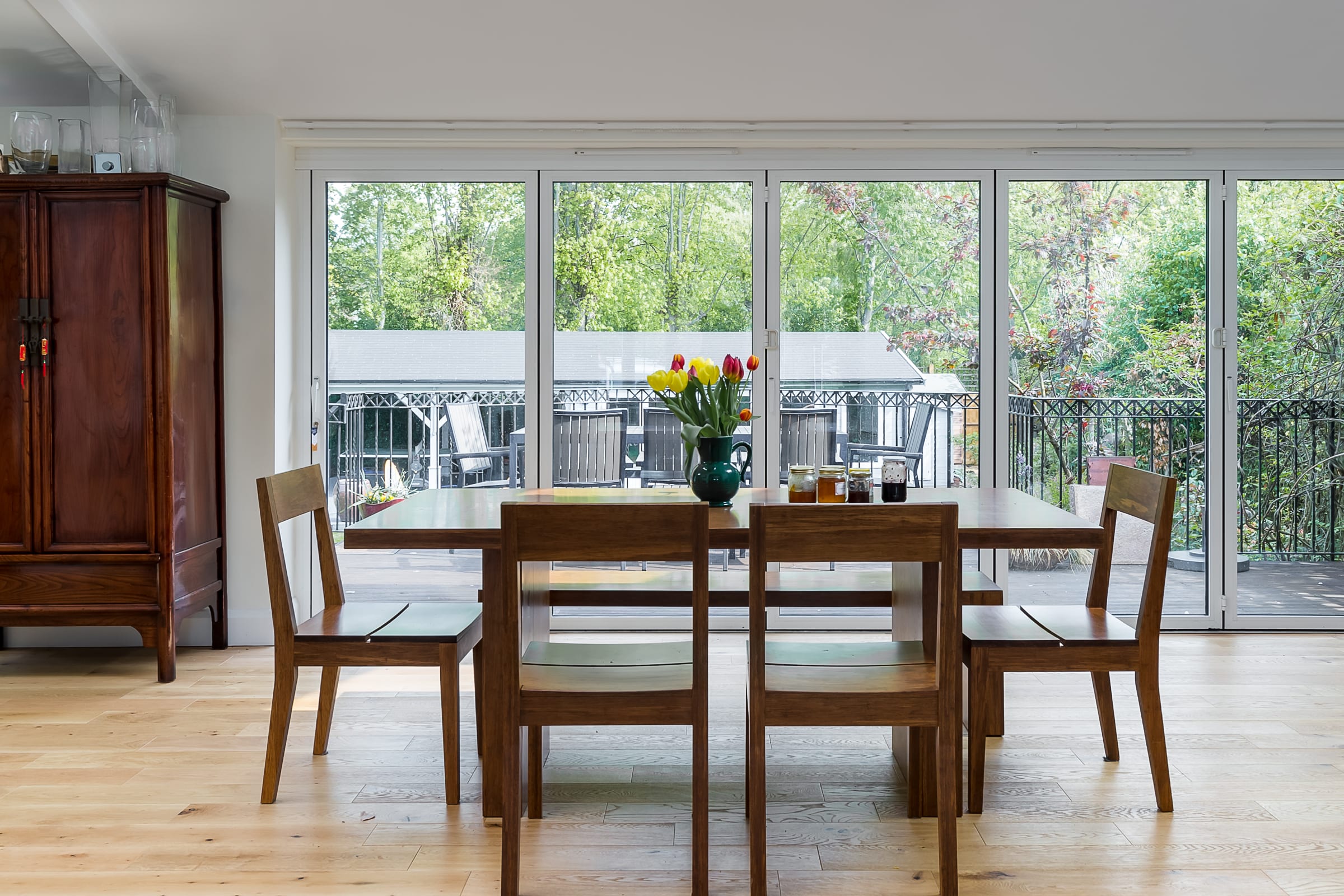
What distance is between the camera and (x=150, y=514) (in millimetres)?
3668

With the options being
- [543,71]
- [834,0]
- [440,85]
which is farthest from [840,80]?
[440,85]

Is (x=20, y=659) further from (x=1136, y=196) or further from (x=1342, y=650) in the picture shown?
(x=1342, y=650)

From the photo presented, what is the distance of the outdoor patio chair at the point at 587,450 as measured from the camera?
4422 millimetres

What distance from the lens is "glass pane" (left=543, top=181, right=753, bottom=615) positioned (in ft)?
14.3

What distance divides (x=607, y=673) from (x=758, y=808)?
1.43ft

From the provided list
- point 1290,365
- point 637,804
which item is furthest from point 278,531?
point 1290,365

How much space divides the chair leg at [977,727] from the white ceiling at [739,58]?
217 cm

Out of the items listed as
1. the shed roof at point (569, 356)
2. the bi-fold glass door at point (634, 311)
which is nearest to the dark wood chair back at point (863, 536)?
the bi-fold glass door at point (634, 311)

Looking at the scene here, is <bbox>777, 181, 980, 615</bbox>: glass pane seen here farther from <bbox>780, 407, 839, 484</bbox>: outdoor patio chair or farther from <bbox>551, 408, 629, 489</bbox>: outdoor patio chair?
<bbox>551, 408, 629, 489</bbox>: outdoor patio chair

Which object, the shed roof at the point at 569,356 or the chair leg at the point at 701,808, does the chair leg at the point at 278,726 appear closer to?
the chair leg at the point at 701,808

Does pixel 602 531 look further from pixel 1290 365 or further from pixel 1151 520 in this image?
pixel 1290 365

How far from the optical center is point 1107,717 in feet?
9.38

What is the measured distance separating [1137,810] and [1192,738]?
0.66 metres

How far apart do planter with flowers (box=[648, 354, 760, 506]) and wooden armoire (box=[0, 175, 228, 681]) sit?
2093 mm
